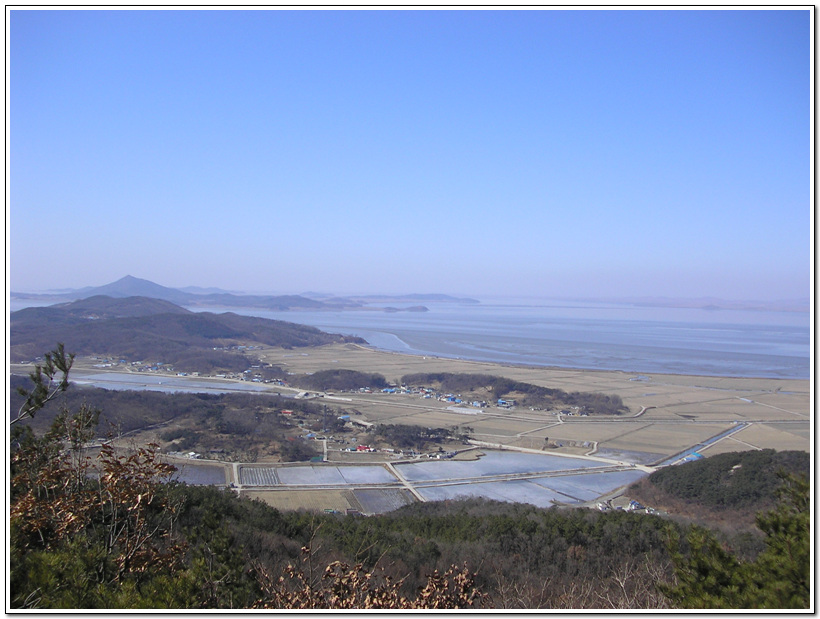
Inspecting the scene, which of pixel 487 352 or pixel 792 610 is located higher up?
pixel 792 610

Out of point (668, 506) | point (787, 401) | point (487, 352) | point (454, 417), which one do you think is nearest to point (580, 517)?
point (668, 506)

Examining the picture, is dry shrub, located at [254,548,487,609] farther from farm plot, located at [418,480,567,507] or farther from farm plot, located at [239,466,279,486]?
farm plot, located at [239,466,279,486]

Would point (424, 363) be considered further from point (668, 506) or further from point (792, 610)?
point (792, 610)

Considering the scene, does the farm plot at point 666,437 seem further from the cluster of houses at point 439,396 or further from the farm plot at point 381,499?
the farm plot at point 381,499

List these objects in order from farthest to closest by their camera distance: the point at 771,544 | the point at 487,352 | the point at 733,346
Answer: the point at 733,346 < the point at 487,352 < the point at 771,544

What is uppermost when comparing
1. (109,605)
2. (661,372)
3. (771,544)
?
(109,605)

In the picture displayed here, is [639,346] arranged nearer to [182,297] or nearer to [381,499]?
[381,499]
